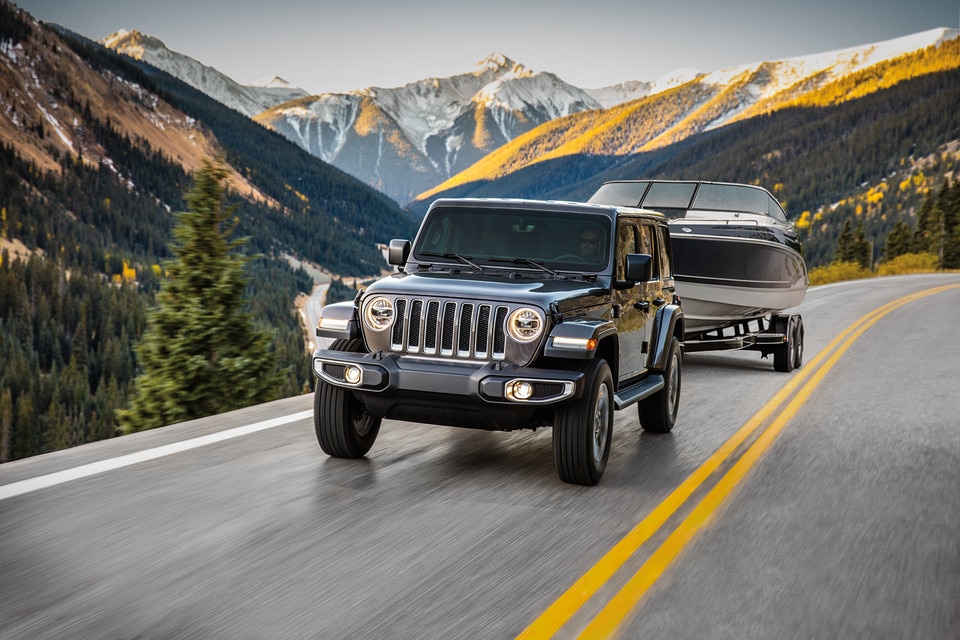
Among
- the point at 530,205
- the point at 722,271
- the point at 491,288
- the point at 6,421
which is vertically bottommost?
the point at 6,421

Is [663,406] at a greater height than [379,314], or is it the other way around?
[379,314]

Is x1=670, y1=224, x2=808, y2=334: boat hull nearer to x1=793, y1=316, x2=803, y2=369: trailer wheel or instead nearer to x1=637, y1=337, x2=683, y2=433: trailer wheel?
x1=793, y1=316, x2=803, y2=369: trailer wheel

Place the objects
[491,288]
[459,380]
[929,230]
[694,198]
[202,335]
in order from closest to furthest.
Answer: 1. [459,380]
2. [491,288]
3. [202,335]
4. [694,198]
5. [929,230]

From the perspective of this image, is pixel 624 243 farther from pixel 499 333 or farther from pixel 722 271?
pixel 722 271

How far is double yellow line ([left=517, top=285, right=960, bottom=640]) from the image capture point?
395 cm

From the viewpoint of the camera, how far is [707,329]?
12469mm

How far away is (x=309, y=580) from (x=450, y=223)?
378 centimetres

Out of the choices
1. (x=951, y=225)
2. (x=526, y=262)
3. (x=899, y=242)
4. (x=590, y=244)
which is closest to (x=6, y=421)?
(x=899, y=242)

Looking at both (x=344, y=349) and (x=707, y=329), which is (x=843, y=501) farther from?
(x=707, y=329)

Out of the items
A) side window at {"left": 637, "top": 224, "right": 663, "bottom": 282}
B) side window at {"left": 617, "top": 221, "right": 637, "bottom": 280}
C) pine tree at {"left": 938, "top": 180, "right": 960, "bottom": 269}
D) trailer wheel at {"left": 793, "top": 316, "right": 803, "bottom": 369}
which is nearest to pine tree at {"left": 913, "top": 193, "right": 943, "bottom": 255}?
pine tree at {"left": 938, "top": 180, "right": 960, "bottom": 269}

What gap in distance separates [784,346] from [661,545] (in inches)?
326

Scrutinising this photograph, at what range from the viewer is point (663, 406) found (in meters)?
8.16

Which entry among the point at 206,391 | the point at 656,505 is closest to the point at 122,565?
the point at 656,505

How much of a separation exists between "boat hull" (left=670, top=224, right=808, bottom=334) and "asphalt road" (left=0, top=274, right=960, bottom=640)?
351 centimetres
